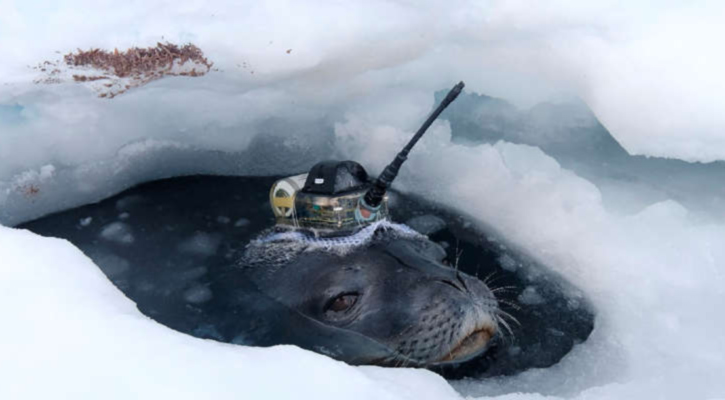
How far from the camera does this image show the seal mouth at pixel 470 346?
3.11 m

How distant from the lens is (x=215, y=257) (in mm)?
4020

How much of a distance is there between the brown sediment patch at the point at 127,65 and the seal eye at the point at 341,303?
65.6 inches

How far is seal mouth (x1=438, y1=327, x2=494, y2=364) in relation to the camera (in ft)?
10.2

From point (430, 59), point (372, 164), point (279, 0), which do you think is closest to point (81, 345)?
point (279, 0)

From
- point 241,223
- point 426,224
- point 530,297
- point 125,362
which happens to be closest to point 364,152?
point 426,224

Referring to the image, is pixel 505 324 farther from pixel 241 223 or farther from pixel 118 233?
pixel 118 233

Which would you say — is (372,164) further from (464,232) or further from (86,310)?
(86,310)

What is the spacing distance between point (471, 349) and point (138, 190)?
9.46ft

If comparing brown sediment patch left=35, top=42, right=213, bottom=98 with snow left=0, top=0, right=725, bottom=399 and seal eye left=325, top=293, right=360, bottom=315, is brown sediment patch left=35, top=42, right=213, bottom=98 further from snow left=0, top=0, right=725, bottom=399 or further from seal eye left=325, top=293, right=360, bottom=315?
seal eye left=325, top=293, right=360, bottom=315

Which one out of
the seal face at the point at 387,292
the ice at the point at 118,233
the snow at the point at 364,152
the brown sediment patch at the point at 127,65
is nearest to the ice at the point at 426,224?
the snow at the point at 364,152

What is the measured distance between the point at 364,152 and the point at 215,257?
5.14 feet

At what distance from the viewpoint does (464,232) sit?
448 centimetres

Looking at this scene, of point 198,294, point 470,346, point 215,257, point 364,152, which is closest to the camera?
point 470,346

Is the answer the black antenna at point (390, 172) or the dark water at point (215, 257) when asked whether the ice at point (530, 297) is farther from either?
the black antenna at point (390, 172)
